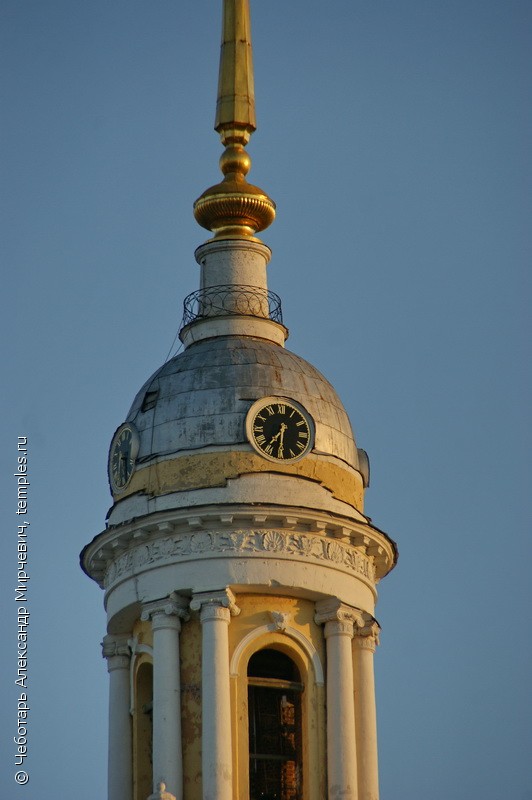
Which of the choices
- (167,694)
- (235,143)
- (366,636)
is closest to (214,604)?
(167,694)

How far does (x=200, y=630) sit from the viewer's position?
57656 mm

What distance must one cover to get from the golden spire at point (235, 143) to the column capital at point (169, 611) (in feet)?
32.2

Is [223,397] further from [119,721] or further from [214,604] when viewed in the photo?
[119,721]

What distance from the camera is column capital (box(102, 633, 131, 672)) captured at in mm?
59938

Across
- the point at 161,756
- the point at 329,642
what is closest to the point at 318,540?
the point at 329,642

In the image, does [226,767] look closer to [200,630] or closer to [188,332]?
[200,630]

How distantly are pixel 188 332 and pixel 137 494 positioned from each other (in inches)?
192

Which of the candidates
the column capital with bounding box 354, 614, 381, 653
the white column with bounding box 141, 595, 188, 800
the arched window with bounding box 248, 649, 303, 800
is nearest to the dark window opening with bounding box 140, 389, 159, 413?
the white column with bounding box 141, 595, 188, 800

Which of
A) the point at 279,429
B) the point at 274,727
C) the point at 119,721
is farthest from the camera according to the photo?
the point at 119,721

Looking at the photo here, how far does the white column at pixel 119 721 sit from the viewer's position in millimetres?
58781

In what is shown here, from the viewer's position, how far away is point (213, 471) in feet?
192

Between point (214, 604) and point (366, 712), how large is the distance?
4287 millimetres

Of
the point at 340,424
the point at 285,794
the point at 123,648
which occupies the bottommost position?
the point at 285,794

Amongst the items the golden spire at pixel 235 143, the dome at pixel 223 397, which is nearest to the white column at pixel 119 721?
the dome at pixel 223 397
